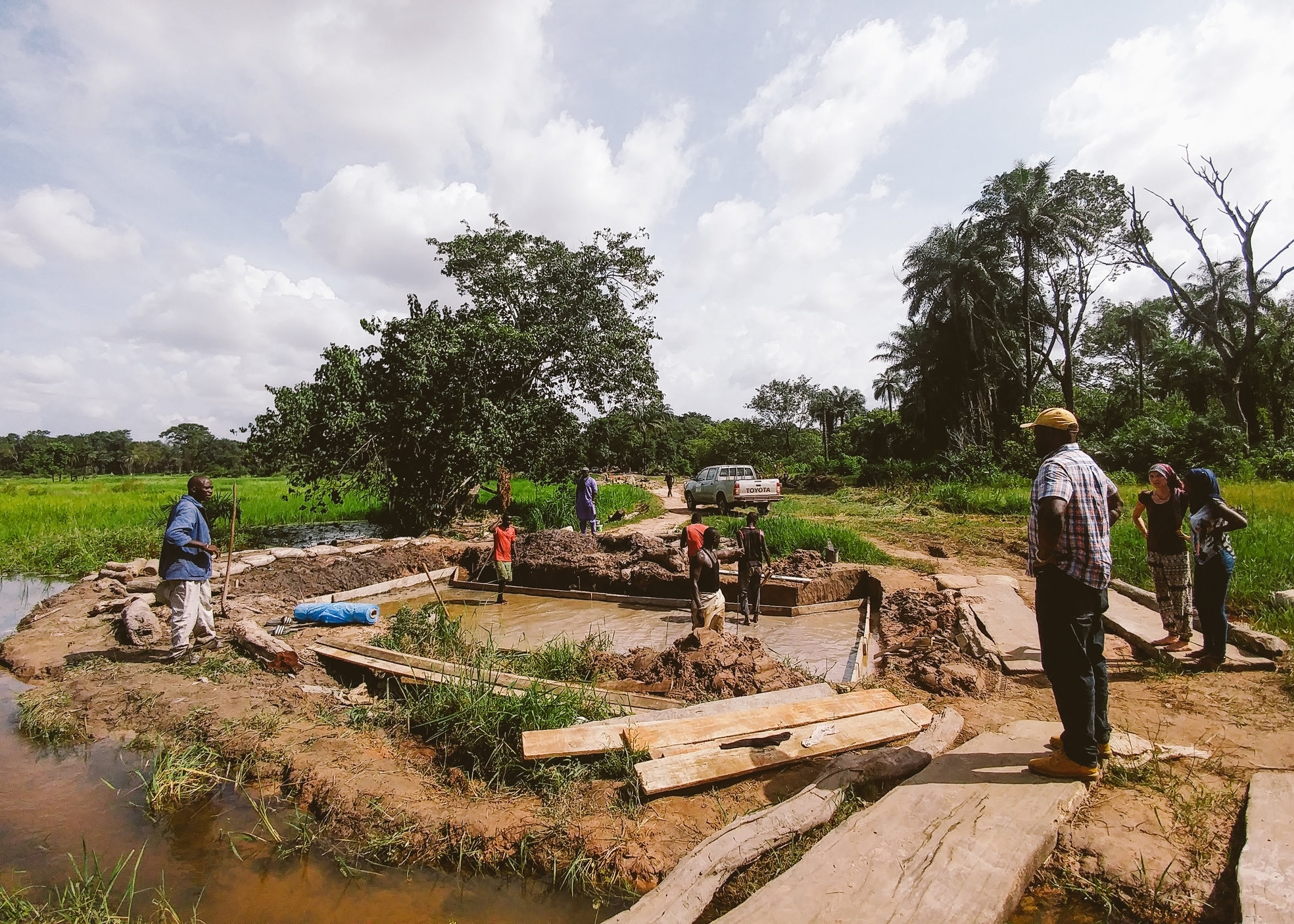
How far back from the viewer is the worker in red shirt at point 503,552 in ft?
35.2

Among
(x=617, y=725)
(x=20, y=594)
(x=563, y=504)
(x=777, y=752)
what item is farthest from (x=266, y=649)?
(x=563, y=504)

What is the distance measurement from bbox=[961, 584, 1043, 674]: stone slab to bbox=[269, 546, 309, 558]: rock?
463 inches

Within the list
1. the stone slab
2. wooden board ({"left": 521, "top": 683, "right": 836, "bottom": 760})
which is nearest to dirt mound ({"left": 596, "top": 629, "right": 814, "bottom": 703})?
wooden board ({"left": 521, "top": 683, "right": 836, "bottom": 760})

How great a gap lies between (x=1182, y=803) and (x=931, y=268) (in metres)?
34.4

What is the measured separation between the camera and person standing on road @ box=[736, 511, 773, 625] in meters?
8.91

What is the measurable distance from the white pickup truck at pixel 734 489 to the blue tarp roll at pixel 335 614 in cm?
1390

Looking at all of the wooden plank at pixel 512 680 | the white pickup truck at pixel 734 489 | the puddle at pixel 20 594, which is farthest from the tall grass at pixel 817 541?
the puddle at pixel 20 594

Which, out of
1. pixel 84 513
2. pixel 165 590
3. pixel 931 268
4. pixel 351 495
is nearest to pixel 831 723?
pixel 165 590

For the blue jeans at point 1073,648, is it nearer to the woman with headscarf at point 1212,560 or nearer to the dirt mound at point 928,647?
the dirt mound at point 928,647

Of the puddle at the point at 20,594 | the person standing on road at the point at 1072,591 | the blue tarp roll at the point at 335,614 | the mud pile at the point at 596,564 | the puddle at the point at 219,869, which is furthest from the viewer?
the mud pile at the point at 596,564

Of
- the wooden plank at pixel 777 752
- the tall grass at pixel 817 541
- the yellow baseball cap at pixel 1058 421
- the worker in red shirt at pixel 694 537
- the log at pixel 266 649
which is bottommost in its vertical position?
the log at pixel 266 649

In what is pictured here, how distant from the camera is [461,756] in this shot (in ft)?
14.3

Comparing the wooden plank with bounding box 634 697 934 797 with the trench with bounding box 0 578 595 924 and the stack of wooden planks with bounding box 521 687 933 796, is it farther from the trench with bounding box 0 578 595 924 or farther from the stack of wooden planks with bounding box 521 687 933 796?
the trench with bounding box 0 578 595 924

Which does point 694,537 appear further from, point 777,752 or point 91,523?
point 91,523
